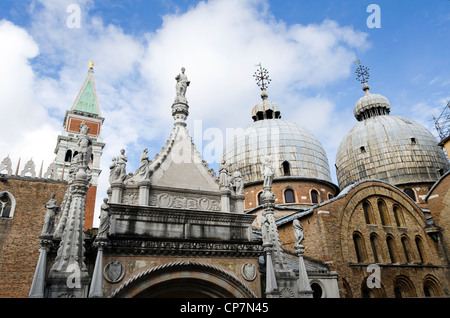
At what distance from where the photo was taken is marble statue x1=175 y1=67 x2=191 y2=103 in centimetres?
1587

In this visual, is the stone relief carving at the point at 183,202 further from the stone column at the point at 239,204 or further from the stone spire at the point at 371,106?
the stone spire at the point at 371,106

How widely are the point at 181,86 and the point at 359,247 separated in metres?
17.5

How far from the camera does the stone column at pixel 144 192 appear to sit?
12328 millimetres

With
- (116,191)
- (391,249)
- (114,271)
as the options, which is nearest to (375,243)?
(391,249)

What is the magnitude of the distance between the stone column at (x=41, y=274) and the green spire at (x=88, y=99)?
1594 inches

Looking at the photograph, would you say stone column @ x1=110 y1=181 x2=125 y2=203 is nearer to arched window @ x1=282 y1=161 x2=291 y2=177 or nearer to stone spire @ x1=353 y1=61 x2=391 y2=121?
arched window @ x1=282 y1=161 x2=291 y2=177

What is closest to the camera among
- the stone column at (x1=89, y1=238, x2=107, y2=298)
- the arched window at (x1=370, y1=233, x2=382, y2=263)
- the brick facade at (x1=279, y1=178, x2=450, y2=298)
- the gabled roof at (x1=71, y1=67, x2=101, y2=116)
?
the stone column at (x1=89, y1=238, x2=107, y2=298)

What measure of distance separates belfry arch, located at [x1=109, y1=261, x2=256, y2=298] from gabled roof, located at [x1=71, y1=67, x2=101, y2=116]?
4078 cm

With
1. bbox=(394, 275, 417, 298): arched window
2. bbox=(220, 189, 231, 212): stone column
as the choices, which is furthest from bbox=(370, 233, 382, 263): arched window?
bbox=(220, 189, 231, 212): stone column

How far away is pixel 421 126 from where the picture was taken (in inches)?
1877

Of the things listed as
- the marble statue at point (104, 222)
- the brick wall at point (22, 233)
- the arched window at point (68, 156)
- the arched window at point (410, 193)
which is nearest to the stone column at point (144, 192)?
the marble statue at point (104, 222)
